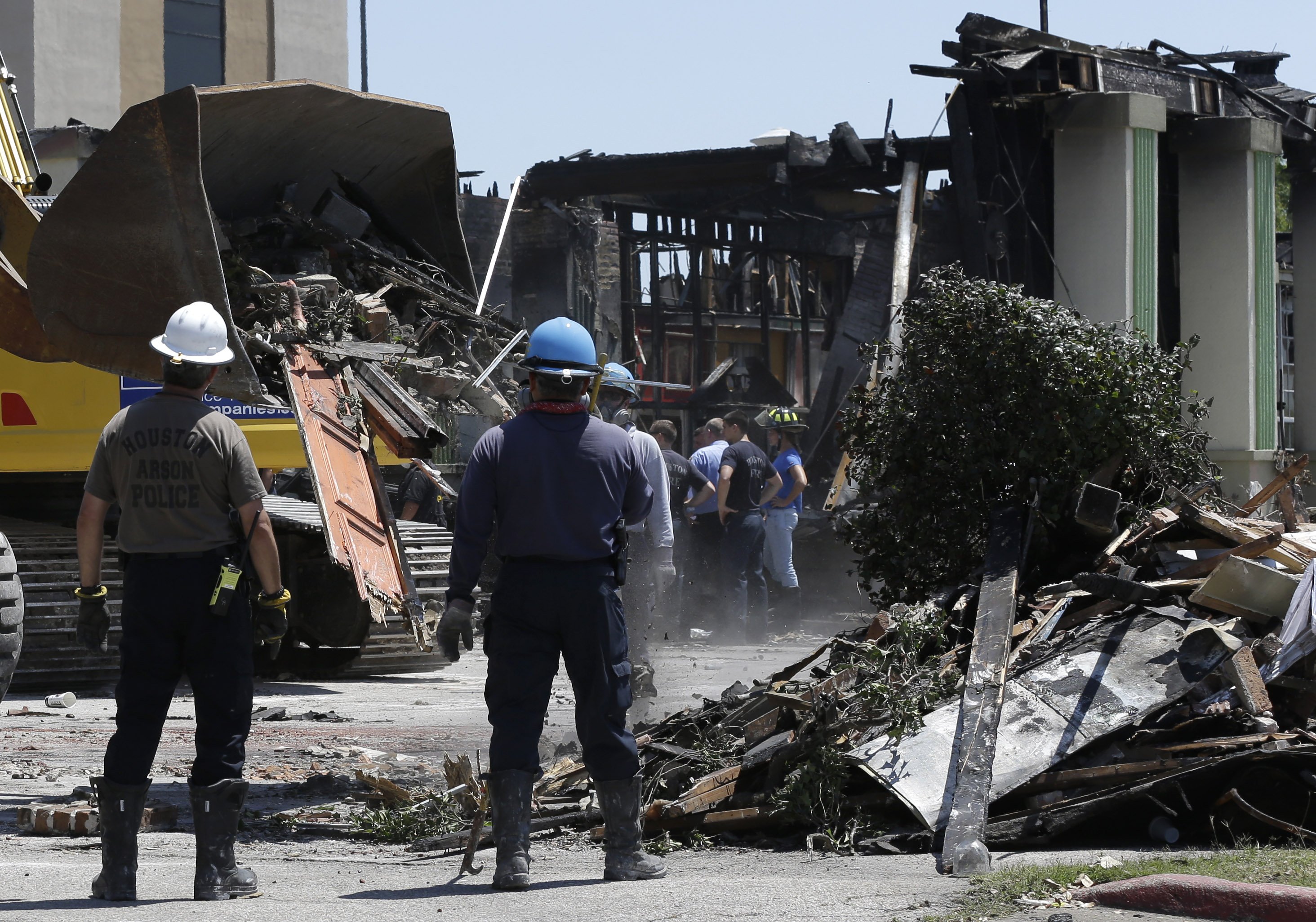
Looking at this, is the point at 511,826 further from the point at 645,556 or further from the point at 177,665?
the point at 645,556

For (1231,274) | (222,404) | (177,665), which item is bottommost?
(177,665)

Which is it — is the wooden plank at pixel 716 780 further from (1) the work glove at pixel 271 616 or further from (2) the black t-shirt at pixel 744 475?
(2) the black t-shirt at pixel 744 475

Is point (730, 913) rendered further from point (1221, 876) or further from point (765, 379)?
point (765, 379)

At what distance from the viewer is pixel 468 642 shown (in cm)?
580

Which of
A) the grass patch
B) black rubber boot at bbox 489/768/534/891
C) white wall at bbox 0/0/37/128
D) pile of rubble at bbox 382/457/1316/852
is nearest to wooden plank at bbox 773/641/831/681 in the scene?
pile of rubble at bbox 382/457/1316/852

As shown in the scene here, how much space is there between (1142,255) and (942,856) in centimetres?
1371

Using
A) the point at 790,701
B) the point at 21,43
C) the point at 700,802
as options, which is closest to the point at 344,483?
the point at 790,701

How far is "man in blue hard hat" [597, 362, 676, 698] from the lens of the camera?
9930mm

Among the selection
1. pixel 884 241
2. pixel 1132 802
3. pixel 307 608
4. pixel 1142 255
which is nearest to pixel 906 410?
pixel 1132 802

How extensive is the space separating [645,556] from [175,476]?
505cm

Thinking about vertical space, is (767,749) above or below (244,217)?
below

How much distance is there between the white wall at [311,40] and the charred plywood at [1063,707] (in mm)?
23880

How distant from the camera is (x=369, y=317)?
9.04 m

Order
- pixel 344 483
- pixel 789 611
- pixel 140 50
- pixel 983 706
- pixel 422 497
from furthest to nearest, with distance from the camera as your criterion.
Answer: pixel 140 50 < pixel 789 611 < pixel 422 497 < pixel 344 483 < pixel 983 706
